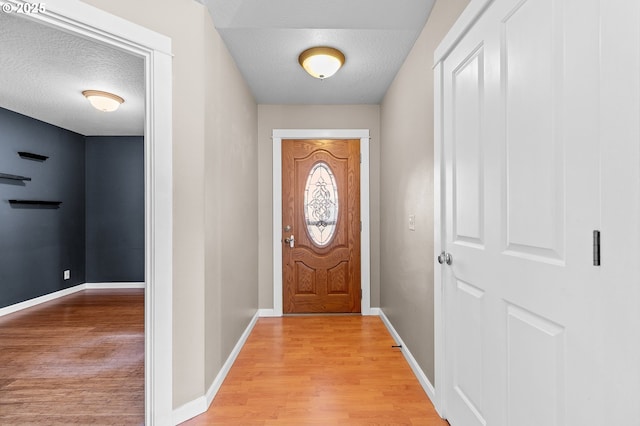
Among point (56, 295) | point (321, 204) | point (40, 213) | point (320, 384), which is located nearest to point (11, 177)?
point (40, 213)

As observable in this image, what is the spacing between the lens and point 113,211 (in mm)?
5105

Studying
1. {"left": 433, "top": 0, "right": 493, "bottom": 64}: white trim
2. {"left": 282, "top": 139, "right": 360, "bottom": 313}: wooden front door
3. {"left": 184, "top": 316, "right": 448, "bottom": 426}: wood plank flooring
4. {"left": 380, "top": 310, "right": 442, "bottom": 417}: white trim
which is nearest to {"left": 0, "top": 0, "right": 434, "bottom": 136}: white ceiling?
{"left": 433, "top": 0, "right": 493, "bottom": 64}: white trim

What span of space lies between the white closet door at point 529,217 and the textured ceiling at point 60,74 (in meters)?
2.06

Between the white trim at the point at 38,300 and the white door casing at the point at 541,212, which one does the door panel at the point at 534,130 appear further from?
the white trim at the point at 38,300

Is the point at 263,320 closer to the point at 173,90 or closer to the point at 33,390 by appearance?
the point at 33,390

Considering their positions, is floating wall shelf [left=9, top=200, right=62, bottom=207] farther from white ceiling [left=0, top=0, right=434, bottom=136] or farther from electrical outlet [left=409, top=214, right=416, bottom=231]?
electrical outlet [left=409, top=214, right=416, bottom=231]

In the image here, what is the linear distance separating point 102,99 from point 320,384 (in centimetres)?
352

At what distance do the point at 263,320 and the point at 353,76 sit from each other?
2.66 m

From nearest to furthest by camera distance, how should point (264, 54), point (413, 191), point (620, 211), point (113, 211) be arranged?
point (620, 211) < point (413, 191) < point (264, 54) < point (113, 211)

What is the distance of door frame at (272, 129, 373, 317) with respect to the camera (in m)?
3.57

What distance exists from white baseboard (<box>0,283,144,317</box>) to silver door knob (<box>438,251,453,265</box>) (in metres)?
4.88

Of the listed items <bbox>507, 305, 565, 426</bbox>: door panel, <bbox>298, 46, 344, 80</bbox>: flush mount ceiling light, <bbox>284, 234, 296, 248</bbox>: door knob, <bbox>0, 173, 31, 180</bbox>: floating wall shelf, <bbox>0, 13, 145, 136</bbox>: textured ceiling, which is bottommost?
<bbox>507, 305, 565, 426</bbox>: door panel

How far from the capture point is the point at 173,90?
1704 mm

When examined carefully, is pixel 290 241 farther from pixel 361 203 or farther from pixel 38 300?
pixel 38 300
